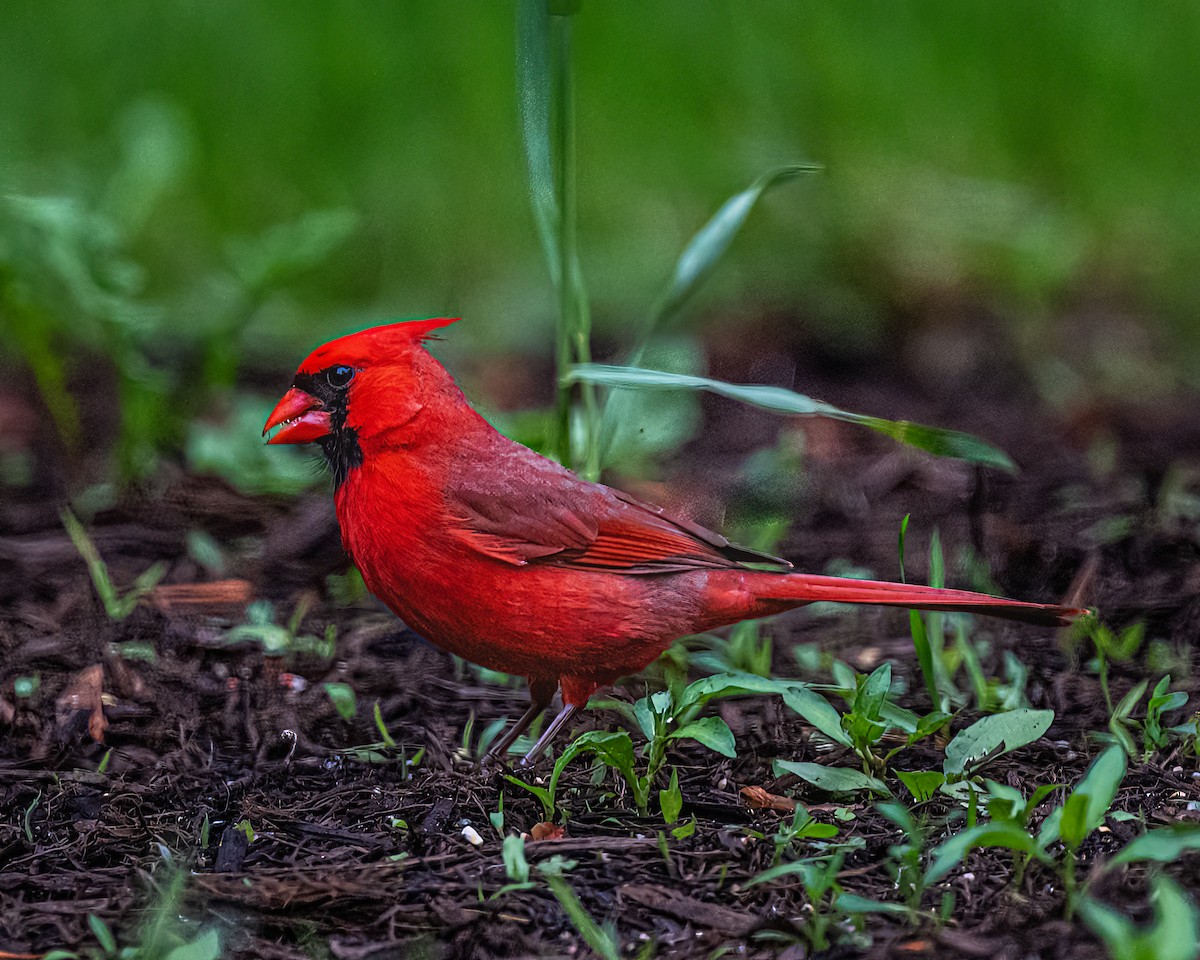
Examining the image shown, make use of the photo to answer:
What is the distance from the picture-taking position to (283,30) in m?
6.45

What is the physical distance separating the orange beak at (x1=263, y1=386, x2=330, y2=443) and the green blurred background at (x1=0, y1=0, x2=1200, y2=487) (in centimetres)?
228

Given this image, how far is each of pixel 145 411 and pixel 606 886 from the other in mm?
2344

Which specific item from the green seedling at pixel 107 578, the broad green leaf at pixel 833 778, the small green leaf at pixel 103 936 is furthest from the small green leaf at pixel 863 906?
the green seedling at pixel 107 578

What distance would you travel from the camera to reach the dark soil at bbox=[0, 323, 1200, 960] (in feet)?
7.43

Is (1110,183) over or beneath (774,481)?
over

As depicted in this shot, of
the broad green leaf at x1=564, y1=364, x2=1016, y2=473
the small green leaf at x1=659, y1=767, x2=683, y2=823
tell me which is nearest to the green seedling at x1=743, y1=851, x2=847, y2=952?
the small green leaf at x1=659, y1=767, x2=683, y2=823

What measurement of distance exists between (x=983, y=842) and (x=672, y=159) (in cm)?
454

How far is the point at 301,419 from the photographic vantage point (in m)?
2.68

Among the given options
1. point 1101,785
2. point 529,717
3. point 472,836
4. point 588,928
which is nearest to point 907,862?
point 1101,785

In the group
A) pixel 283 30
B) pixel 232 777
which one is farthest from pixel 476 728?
pixel 283 30

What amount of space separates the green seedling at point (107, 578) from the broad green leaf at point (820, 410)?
52.5 inches

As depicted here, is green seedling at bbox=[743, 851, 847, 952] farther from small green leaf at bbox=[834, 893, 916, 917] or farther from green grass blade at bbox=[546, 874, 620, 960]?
green grass blade at bbox=[546, 874, 620, 960]

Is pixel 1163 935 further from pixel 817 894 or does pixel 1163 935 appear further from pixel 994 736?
pixel 994 736

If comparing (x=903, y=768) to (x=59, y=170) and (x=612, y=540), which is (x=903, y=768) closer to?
(x=612, y=540)
